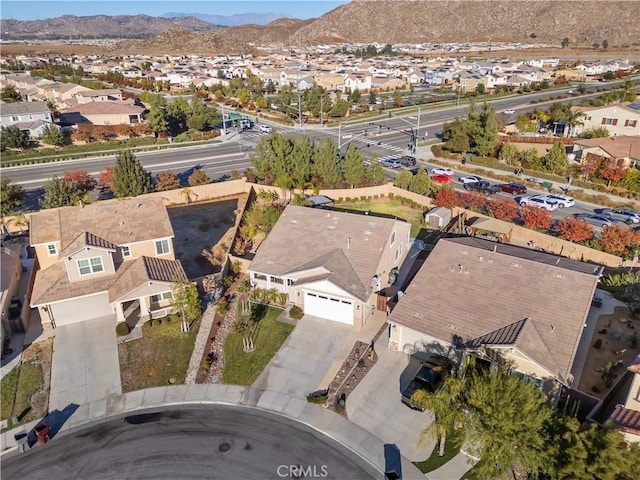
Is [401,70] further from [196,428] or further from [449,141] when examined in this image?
[196,428]

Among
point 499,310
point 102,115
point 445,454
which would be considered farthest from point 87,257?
point 102,115

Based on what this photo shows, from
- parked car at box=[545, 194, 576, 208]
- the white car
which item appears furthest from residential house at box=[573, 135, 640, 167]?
the white car

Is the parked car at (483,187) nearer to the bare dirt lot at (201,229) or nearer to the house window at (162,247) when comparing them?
the bare dirt lot at (201,229)

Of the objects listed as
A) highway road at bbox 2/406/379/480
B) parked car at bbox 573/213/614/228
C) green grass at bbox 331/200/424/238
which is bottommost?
highway road at bbox 2/406/379/480

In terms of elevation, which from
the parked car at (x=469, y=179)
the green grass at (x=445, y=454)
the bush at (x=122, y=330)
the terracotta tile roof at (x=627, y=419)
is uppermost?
the terracotta tile roof at (x=627, y=419)

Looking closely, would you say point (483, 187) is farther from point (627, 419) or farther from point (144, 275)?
point (144, 275)

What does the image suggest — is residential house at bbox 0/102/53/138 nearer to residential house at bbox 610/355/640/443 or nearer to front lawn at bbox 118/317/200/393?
front lawn at bbox 118/317/200/393

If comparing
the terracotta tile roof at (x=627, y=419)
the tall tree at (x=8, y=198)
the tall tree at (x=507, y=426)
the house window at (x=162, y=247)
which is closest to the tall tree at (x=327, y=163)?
the house window at (x=162, y=247)
